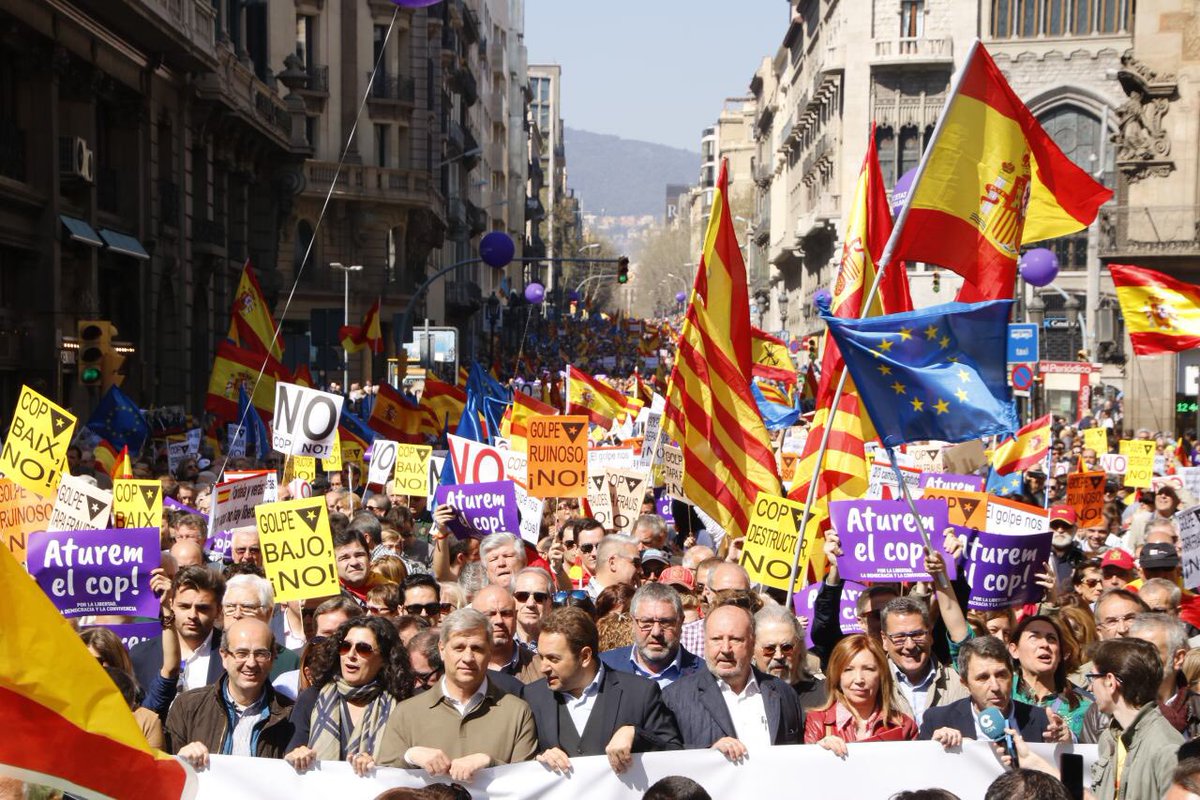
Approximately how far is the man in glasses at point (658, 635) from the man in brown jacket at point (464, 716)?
43.9 inches

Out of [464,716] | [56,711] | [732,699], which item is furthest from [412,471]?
[56,711]

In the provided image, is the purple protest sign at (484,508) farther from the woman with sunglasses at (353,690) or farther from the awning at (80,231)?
the awning at (80,231)

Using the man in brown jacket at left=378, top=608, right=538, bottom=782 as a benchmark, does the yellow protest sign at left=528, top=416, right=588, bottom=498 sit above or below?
above

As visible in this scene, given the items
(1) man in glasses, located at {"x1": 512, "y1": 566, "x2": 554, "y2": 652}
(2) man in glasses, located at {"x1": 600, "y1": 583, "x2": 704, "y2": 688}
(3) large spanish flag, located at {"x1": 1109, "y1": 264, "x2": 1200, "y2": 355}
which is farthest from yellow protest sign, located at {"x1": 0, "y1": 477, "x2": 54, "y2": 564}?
(3) large spanish flag, located at {"x1": 1109, "y1": 264, "x2": 1200, "y2": 355}

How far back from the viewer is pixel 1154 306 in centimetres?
1677

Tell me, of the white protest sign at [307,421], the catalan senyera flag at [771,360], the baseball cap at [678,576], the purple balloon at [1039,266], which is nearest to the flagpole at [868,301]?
the baseball cap at [678,576]

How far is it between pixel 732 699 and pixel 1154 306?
35.7 ft

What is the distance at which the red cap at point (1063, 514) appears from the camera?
13.1 m

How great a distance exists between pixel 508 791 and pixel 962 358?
386 cm

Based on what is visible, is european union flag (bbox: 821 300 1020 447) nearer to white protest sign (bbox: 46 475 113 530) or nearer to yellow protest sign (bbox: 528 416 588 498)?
white protest sign (bbox: 46 475 113 530)

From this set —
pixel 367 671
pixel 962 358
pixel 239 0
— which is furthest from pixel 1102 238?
pixel 367 671

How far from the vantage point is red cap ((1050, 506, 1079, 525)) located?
13094 mm

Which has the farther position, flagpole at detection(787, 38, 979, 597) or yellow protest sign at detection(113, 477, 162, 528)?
Result: yellow protest sign at detection(113, 477, 162, 528)

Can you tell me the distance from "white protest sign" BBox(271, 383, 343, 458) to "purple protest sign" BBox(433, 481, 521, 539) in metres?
2.70
